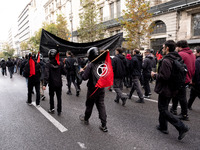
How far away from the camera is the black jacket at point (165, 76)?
9.74 ft

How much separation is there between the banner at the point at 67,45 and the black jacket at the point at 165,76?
3.83 m

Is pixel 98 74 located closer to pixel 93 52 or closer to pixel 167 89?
pixel 93 52

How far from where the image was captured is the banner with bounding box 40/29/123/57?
560cm

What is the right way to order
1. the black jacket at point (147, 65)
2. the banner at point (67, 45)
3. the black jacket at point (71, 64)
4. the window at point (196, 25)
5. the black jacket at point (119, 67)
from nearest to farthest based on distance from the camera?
the black jacket at point (119, 67), the banner at point (67, 45), the black jacket at point (147, 65), the black jacket at point (71, 64), the window at point (196, 25)

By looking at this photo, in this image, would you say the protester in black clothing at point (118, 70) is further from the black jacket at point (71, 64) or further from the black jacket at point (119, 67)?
the black jacket at point (71, 64)

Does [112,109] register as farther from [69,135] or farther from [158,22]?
[158,22]

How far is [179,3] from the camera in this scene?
1594 cm

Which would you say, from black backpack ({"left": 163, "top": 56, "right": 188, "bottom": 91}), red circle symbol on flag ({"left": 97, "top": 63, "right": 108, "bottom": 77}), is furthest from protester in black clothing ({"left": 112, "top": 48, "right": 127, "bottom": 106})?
black backpack ({"left": 163, "top": 56, "right": 188, "bottom": 91})

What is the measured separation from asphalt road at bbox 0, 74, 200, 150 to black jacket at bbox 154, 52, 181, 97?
924 mm

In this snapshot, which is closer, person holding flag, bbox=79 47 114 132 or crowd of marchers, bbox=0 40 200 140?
crowd of marchers, bbox=0 40 200 140

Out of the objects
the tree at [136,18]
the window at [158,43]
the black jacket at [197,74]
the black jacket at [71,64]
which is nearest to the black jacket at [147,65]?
the black jacket at [197,74]

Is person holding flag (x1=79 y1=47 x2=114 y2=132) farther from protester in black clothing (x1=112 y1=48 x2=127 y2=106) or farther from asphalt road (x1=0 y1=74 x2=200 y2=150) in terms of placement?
protester in black clothing (x1=112 y1=48 x2=127 y2=106)

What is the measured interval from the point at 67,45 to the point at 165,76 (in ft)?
14.1

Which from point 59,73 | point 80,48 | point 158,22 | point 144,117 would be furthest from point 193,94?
point 158,22
